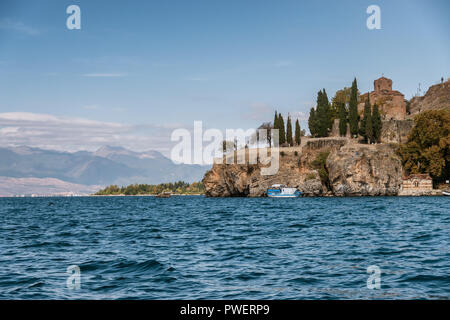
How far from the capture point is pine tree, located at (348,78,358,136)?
9219 cm

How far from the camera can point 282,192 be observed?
298 ft

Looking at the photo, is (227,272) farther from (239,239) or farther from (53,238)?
(53,238)

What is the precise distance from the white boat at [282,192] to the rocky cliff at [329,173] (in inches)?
75.8

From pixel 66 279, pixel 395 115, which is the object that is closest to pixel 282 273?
pixel 66 279

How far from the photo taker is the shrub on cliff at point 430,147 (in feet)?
265

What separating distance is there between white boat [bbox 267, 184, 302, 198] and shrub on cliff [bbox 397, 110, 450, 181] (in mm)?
22307

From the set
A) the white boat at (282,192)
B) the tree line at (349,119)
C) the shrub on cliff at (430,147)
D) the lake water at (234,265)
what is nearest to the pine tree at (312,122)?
the tree line at (349,119)

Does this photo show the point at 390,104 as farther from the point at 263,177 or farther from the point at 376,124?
the point at 263,177

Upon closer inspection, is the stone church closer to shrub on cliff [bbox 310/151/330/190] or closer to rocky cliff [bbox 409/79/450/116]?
rocky cliff [bbox 409/79/450/116]

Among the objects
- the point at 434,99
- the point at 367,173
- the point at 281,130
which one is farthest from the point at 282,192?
the point at 434,99

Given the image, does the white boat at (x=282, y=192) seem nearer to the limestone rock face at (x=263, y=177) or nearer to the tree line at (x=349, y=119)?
the limestone rock face at (x=263, y=177)

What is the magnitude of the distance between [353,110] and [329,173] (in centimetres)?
1563

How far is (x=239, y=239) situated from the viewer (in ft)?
66.6

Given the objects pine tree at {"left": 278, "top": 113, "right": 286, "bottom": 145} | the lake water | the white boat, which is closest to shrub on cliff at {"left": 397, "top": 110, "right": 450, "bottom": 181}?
the white boat
